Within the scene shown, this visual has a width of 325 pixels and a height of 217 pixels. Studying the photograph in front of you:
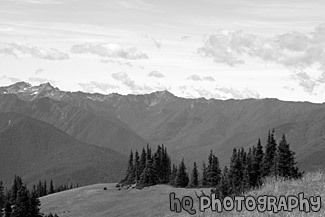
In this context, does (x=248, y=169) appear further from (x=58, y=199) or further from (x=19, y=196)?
(x=58, y=199)

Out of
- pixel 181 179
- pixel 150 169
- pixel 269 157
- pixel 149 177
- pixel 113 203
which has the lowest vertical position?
pixel 113 203

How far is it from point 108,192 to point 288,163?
46836 millimetres

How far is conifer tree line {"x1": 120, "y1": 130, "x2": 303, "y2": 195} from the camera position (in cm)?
5066

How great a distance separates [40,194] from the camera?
163750 mm

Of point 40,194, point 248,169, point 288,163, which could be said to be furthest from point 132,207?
point 40,194

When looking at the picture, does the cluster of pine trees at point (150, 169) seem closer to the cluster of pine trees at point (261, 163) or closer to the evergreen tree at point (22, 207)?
the cluster of pine trees at point (261, 163)

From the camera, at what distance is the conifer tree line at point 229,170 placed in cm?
5066

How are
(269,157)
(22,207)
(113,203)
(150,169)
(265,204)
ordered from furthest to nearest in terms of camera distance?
(150,169), (113,203), (22,207), (269,157), (265,204)

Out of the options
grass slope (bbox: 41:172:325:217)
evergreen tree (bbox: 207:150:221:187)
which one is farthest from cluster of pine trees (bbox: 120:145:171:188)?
evergreen tree (bbox: 207:150:221:187)

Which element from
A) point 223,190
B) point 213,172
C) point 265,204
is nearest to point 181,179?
point 213,172

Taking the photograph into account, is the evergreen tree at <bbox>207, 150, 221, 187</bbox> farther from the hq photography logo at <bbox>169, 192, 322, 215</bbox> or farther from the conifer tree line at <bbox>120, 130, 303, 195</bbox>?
the hq photography logo at <bbox>169, 192, 322, 215</bbox>

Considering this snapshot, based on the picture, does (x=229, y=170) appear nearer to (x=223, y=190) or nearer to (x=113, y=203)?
(x=113, y=203)

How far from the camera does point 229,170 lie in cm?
7250

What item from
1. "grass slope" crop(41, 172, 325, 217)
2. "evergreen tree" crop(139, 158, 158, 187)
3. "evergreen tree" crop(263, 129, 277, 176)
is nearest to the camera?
"grass slope" crop(41, 172, 325, 217)
